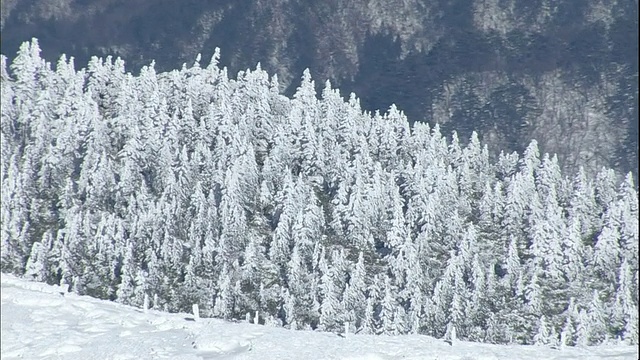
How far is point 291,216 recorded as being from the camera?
116312 millimetres

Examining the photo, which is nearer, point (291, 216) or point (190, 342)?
point (190, 342)

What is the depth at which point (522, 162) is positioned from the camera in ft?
478

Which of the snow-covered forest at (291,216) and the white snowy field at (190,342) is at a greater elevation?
the snow-covered forest at (291,216)

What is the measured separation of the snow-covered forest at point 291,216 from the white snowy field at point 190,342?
52.5 m

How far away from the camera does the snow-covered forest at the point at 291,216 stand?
10669 centimetres

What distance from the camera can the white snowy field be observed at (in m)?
38.4

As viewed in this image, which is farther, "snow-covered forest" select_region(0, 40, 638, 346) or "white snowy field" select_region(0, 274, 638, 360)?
"snow-covered forest" select_region(0, 40, 638, 346)

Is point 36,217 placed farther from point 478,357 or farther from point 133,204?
point 478,357

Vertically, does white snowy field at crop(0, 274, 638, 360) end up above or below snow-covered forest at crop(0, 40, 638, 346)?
below

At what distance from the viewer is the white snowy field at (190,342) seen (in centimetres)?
3844

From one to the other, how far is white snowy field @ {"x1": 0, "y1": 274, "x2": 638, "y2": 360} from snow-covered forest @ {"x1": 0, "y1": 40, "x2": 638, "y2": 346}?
5246 cm

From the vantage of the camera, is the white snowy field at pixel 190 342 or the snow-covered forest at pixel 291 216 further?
the snow-covered forest at pixel 291 216

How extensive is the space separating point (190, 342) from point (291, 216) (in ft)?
249

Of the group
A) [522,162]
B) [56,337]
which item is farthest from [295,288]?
[56,337]
